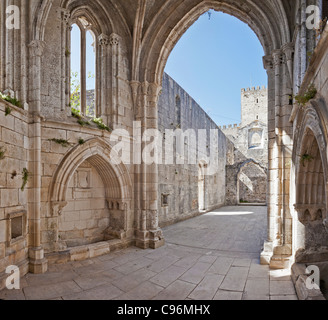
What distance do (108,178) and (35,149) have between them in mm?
2059

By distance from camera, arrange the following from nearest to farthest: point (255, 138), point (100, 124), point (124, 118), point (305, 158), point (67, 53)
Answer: point (305, 158)
point (67, 53)
point (100, 124)
point (124, 118)
point (255, 138)

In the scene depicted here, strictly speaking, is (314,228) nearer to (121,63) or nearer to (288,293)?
(288,293)

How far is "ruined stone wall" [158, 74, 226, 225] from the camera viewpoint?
30.2ft

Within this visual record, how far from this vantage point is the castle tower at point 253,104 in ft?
106

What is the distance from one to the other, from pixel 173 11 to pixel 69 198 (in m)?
5.64

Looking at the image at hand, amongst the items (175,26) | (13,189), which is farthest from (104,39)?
(13,189)

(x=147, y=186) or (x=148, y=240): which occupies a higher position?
(x=147, y=186)

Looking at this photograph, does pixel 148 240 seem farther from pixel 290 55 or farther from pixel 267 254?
pixel 290 55

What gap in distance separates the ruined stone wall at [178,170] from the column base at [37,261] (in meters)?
4.84

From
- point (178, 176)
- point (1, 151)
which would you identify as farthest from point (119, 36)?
point (178, 176)

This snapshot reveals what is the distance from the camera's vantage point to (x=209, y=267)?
15.8ft

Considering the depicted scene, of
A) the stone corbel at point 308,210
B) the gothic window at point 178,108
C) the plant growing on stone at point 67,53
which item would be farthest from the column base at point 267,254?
the gothic window at point 178,108

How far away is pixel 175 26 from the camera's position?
6.55 metres

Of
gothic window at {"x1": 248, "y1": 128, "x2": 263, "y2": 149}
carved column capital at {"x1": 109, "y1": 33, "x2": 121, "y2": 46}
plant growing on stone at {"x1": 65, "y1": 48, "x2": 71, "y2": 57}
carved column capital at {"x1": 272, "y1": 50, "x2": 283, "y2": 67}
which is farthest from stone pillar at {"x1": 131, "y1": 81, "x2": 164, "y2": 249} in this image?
gothic window at {"x1": 248, "y1": 128, "x2": 263, "y2": 149}
